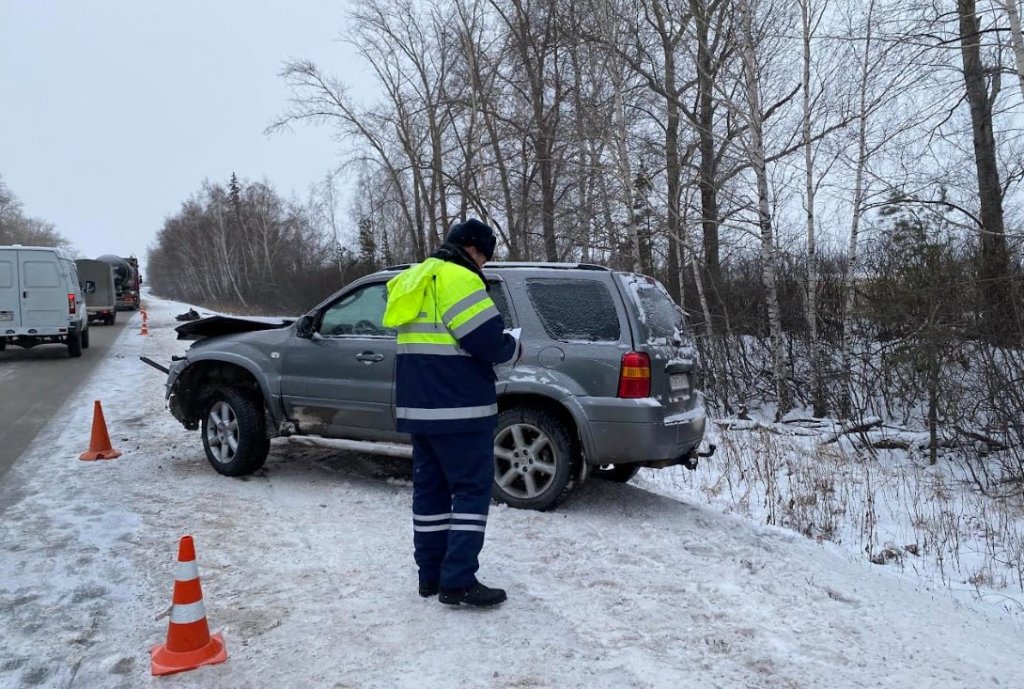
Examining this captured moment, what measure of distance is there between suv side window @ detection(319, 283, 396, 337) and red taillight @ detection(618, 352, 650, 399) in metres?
1.90

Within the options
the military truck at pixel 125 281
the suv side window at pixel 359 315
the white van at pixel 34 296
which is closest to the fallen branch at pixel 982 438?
the suv side window at pixel 359 315

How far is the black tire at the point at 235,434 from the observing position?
20.1 feet

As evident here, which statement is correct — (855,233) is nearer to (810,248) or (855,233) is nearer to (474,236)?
(810,248)

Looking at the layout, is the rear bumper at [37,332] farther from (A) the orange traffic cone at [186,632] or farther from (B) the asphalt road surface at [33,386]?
(A) the orange traffic cone at [186,632]

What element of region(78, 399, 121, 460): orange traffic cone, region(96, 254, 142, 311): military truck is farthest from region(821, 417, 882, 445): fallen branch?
region(96, 254, 142, 311): military truck

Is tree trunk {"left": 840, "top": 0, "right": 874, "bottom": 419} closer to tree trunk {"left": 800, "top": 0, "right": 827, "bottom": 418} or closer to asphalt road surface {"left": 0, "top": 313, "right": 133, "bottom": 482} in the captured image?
tree trunk {"left": 800, "top": 0, "right": 827, "bottom": 418}

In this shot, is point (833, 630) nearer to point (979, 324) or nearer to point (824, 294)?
point (979, 324)

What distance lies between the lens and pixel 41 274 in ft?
49.5

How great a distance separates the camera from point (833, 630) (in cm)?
351

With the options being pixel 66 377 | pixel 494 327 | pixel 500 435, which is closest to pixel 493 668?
pixel 494 327

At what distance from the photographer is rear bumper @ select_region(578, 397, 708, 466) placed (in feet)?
16.2

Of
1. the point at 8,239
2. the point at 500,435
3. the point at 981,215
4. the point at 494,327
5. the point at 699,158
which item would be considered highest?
the point at 8,239

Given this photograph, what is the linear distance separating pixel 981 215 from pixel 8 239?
93.8 meters

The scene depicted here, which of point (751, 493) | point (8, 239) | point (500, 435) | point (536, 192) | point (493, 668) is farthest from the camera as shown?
point (8, 239)
